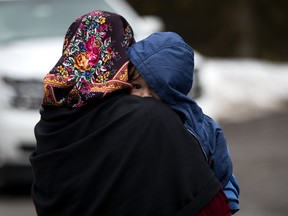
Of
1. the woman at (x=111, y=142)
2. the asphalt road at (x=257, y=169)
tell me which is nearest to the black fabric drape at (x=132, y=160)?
the woman at (x=111, y=142)

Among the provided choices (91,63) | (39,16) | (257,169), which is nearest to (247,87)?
(257,169)

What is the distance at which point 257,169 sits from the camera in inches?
321

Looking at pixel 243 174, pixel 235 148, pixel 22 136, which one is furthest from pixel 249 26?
pixel 22 136

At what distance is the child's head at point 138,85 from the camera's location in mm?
2553

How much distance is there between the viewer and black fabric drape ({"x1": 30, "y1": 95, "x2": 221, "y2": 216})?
246cm

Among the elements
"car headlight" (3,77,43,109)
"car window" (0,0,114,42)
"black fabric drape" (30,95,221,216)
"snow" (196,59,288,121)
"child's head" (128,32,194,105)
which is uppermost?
"child's head" (128,32,194,105)

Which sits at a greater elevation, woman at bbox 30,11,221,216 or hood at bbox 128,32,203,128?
hood at bbox 128,32,203,128

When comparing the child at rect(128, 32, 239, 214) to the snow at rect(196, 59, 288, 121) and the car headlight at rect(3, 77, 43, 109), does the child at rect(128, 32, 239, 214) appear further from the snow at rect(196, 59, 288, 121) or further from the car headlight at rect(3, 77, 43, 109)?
the snow at rect(196, 59, 288, 121)

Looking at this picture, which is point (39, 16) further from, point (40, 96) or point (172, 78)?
point (172, 78)

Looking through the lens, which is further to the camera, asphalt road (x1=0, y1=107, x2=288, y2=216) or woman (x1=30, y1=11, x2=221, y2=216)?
asphalt road (x1=0, y1=107, x2=288, y2=216)

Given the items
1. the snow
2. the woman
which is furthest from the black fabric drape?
the snow

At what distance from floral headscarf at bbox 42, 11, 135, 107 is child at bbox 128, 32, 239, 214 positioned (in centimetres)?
6

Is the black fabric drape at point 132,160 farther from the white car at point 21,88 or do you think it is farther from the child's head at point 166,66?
the white car at point 21,88

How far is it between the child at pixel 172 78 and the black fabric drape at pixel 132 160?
6 cm
